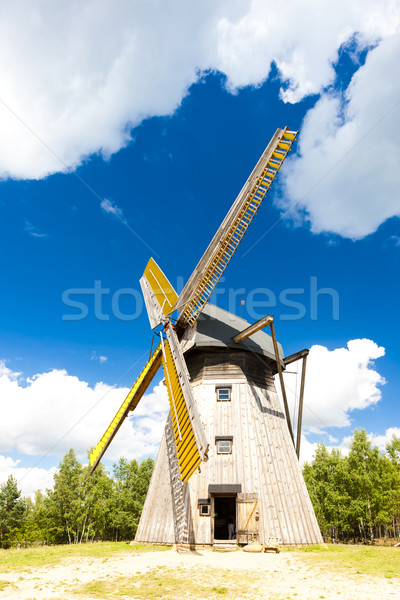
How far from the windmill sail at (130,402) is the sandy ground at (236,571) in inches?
257

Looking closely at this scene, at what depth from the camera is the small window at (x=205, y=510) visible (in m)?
15.3

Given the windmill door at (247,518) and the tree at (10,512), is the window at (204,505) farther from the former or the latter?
the tree at (10,512)

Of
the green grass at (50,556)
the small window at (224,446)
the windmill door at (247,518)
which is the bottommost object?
the green grass at (50,556)

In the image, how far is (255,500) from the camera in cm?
1524

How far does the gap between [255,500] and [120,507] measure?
37256mm

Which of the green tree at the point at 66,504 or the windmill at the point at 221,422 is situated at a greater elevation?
the windmill at the point at 221,422

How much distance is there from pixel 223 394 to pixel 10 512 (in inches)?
1596

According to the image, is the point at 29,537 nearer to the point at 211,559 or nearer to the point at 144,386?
the point at 144,386

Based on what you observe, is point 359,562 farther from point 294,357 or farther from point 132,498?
point 132,498

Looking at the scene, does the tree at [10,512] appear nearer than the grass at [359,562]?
No

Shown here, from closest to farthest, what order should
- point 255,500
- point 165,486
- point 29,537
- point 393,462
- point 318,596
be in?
point 318,596
point 255,500
point 165,486
point 393,462
point 29,537

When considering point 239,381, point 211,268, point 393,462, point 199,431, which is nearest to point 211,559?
point 199,431

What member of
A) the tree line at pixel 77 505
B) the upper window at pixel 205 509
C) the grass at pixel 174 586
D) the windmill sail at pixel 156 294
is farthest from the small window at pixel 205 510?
the tree line at pixel 77 505

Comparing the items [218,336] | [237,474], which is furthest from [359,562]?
[218,336]
